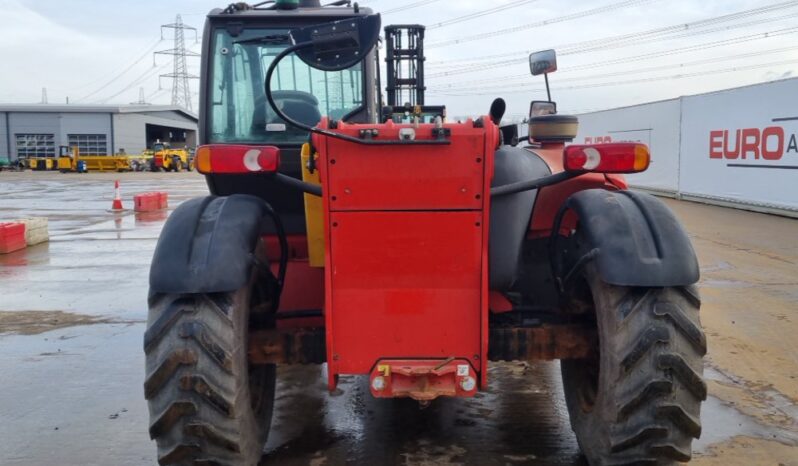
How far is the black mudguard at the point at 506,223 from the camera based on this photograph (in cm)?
336

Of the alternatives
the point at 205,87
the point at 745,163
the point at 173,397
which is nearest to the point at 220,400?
the point at 173,397

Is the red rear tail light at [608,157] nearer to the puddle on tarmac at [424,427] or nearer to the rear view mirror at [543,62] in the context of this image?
the puddle on tarmac at [424,427]

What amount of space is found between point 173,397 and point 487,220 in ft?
5.10

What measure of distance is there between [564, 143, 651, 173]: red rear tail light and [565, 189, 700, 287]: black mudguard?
18cm

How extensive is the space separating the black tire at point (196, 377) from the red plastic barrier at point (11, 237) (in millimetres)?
10089

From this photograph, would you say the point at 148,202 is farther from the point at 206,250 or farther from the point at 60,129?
the point at 60,129

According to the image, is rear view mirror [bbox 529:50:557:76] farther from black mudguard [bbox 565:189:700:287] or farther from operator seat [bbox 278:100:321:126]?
black mudguard [bbox 565:189:700:287]

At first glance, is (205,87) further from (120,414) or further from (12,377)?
(12,377)

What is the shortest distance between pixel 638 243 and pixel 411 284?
3.27 ft

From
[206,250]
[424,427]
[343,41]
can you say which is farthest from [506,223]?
[424,427]

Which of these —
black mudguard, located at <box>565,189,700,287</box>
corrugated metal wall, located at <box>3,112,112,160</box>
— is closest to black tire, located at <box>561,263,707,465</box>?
black mudguard, located at <box>565,189,700,287</box>

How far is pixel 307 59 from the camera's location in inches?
116

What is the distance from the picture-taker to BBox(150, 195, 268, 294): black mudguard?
9.96ft

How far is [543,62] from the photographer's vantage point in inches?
205
